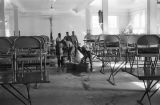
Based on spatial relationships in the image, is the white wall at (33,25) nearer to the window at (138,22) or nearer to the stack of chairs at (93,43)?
the window at (138,22)

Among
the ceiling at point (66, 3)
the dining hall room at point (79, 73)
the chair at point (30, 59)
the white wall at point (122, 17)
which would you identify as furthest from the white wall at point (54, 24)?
the chair at point (30, 59)

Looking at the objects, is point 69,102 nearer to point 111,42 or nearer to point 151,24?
point 111,42

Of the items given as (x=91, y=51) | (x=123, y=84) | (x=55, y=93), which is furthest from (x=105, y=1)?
(x=55, y=93)

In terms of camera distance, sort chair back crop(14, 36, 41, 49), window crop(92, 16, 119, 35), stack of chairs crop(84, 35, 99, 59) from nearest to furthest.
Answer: chair back crop(14, 36, 41, 49), stack of chairs crop(84, 35, 99, 59), window crop(92, 16, 119, 35)

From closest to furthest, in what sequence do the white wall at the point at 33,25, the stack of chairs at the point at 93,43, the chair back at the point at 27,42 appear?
1. the chair back at the point at 27,42
2. the stack of chairs at the point at 93,43
3. the white wall at the point at 33,25

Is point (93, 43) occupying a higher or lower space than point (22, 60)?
higher

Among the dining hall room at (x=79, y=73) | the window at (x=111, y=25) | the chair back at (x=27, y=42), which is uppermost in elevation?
the window at (x=111, y=25)

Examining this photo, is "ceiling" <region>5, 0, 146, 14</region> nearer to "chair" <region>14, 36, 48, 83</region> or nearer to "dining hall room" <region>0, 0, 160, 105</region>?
"dining hall room" <region>0, 0, 160, 105</region>

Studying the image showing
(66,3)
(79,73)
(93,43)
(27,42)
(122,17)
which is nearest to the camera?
(27,42)

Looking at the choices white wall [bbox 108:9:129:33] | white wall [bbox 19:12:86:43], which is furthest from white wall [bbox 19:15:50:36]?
white wall [bbox 108:9:129:33]

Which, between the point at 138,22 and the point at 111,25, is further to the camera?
the point at 111,25

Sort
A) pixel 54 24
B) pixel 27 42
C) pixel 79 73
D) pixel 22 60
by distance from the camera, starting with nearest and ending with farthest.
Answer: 1. pixel 22 60
2. pixel 27 42
3. pixel 79 73
4. pixel 54 24

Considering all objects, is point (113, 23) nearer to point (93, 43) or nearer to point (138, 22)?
point (138, 22)

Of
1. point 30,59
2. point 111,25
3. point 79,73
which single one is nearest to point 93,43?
point 79,73
